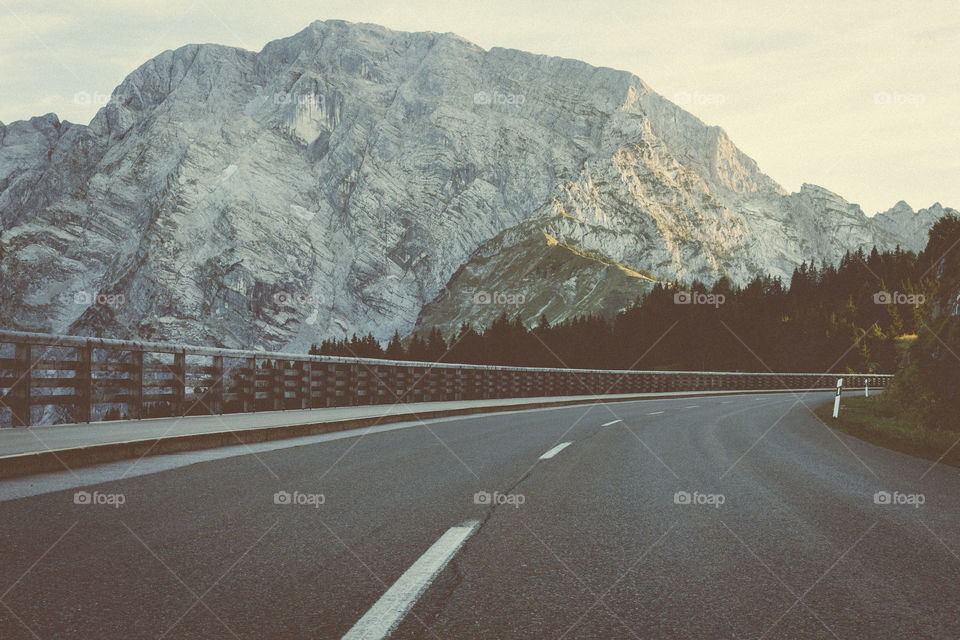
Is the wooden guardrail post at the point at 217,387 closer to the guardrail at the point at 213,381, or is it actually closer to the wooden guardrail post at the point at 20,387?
the guardrail at the point at 213,381

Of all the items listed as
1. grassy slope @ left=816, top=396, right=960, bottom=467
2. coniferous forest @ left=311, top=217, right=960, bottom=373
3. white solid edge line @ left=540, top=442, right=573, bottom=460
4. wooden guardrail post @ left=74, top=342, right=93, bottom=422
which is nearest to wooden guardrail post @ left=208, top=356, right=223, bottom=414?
wooden guardrail post @ left=74, top=342, right=93, bottom=422

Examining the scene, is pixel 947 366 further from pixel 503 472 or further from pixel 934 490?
pixel 503 472

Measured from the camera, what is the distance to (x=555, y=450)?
36.8 feet

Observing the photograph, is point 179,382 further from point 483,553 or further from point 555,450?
point 483,553

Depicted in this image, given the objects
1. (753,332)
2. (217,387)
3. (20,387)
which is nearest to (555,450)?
(20,387)

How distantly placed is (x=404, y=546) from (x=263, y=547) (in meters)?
0.86

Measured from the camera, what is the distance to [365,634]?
3.12 m

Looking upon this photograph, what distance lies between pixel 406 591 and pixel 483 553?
99 centimetres

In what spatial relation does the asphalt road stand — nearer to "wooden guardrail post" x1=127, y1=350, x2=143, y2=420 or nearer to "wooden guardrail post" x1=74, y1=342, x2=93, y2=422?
"wooden guardrail post" x1=74, y1=342, x2=93, y2=422

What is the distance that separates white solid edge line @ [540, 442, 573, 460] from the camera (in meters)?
10.3

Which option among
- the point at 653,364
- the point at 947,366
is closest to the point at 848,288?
the point at 653,364

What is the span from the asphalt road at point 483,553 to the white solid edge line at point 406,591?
2 cm

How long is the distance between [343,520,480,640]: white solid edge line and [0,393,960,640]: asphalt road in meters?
0.02

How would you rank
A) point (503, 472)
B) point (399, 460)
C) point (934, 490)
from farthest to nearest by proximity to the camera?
1. point (399, 460)
2. point (503, 472)
3. point (934, 490)
